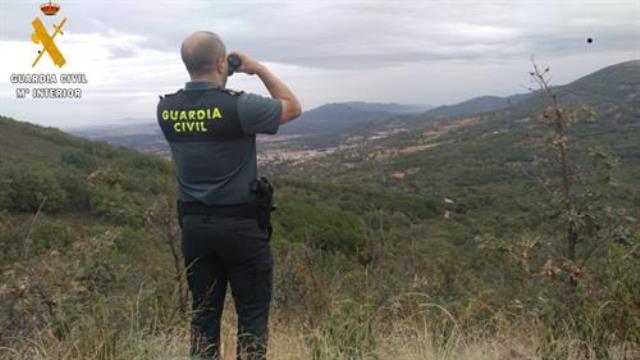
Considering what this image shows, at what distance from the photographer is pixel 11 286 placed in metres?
3.17

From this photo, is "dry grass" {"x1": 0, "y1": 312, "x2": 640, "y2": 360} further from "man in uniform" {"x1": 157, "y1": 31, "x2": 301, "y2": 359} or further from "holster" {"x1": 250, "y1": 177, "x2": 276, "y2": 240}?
"holster" {"x1": 250, "y1": 177, "x2": 276, "y2": 240}

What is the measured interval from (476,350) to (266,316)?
1021 mm

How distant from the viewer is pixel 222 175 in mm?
3006

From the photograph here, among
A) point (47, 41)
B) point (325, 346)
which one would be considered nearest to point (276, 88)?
point (325, 346)

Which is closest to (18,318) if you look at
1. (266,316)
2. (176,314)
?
(176,314)

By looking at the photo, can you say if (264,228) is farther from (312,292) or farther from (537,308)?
(537,308)

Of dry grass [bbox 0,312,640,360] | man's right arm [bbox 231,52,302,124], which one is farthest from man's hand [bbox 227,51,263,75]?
dry grass [bbox 0,312,640,360]

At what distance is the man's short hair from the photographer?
2.90 meters

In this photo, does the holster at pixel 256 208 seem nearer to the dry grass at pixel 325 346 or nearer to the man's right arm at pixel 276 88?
the man's right arm at pixel 276 88

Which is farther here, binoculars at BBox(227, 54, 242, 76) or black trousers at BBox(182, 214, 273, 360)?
binoculars at BBox(227, 54, 242, 76)

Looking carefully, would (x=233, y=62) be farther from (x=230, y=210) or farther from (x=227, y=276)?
(x=227, y=276)

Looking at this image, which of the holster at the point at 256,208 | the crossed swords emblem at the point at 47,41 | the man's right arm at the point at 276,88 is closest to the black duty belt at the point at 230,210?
the holster at the point at 256,208

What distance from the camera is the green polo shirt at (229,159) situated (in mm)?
2922

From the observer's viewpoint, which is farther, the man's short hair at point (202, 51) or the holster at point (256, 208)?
the holster at point (256, 208)
